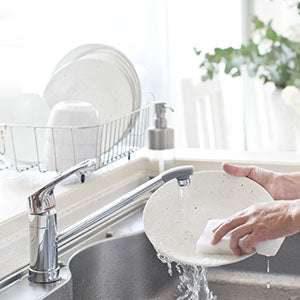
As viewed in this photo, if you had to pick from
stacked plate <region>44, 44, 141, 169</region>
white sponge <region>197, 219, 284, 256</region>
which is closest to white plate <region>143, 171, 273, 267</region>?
white sponge <region>197, 219, 284, 256</region>

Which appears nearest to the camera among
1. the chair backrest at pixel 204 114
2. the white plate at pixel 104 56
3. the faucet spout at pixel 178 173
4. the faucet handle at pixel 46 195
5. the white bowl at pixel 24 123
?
the faucet handle at pixel 46 195

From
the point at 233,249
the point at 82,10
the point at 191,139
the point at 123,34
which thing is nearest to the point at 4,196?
the point at 233,249

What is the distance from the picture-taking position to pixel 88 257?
131 centimetres

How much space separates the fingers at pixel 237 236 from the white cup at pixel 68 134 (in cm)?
38

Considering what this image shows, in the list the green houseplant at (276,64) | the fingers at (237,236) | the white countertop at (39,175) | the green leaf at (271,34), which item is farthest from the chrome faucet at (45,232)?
the green leaf at (271,34)

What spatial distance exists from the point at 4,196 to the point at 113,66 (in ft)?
1.52

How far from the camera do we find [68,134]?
1.44 m

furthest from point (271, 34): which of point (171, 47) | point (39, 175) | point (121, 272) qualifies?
point (121, 272)

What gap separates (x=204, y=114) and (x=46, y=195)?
204 centimetres

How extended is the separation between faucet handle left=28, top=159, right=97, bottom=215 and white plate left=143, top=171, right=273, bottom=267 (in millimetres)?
247

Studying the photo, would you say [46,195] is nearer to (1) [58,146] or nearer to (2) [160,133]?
(1) [58,146]

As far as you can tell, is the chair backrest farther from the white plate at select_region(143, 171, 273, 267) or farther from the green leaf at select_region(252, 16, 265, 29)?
the white plate at select_region(143, 171, 273, 267)

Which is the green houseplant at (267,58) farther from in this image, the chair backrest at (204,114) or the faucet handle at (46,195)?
the faucet handle at (46,195)

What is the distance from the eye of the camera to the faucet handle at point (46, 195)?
1.07 meters
